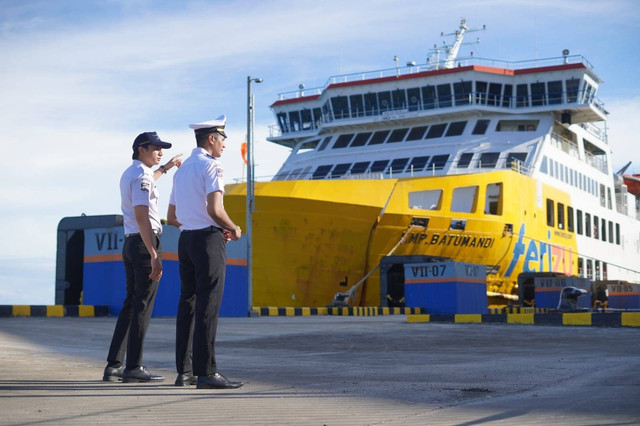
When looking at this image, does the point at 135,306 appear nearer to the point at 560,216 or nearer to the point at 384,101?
the point at 384,101

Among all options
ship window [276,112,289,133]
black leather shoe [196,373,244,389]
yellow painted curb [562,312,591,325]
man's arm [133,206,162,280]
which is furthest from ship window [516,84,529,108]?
black leather shoe [196,373,244,389]

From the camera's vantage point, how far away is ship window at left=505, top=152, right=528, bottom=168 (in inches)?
1033

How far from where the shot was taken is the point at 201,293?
4898 mm

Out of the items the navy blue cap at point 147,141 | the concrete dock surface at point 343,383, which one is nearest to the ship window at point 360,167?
the concrete dock surface at point 343,383

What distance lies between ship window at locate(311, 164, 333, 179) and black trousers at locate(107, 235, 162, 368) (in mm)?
21910

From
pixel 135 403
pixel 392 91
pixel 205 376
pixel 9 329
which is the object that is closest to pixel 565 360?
pixel 205 376

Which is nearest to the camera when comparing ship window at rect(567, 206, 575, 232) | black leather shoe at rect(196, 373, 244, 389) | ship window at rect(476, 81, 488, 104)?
black leather shoe at rect(196, 373, 244, 389)

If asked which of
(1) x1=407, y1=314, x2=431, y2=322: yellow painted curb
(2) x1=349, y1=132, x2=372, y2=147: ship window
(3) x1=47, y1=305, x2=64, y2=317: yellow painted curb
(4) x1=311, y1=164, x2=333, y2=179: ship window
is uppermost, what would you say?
(2) x1=349, y1=132, x2=372, y2=147: ship window

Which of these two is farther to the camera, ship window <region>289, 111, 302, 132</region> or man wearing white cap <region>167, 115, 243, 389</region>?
ship window <region>289, 111, 302, 132</region>

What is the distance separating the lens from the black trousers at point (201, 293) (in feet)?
15.8

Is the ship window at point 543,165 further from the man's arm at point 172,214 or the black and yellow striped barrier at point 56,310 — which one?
the man's arm at point 172,214

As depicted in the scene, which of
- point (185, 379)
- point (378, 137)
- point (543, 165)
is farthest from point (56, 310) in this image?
point (543, 165)

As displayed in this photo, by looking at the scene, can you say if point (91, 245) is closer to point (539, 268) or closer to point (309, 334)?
point (309, 334)

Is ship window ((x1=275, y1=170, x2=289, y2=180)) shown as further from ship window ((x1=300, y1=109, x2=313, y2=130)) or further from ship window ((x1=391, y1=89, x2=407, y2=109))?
ship window ((x1=391, y1=89, x2=407, y2=109))
